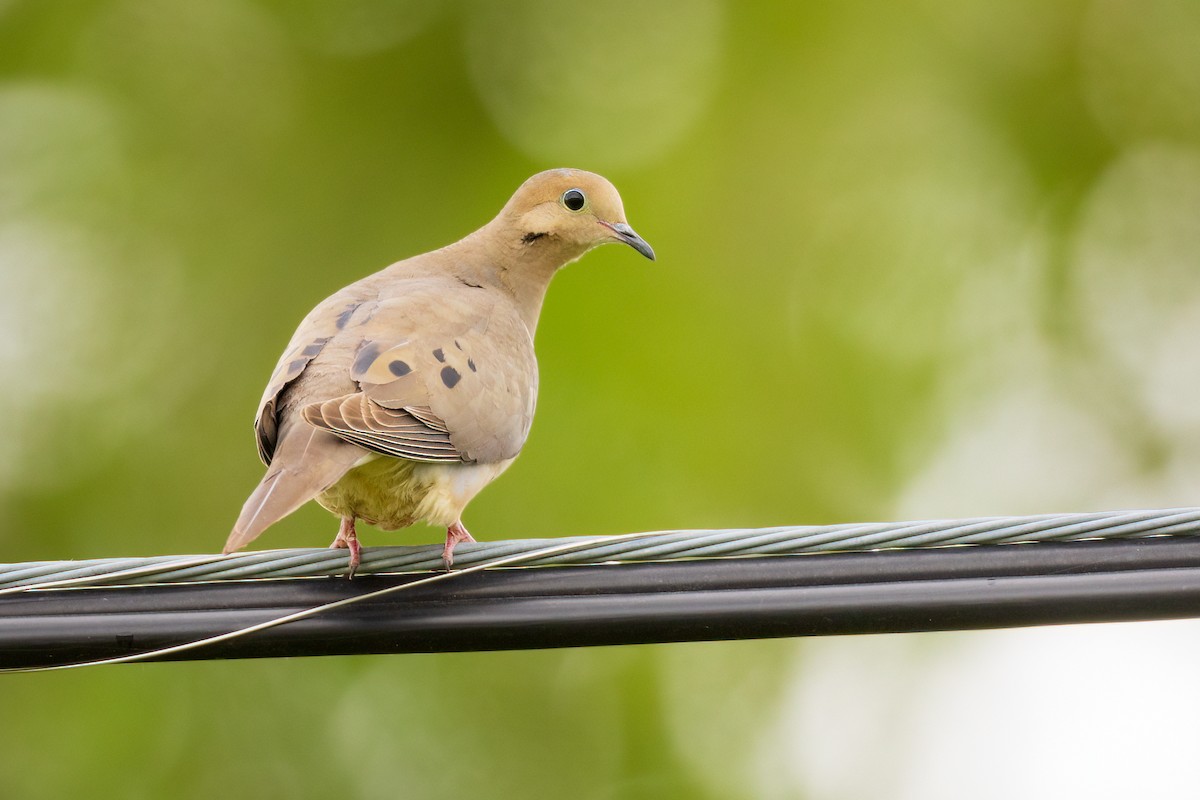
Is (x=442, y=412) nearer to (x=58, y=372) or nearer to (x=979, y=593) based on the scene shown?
(x=979, y=593)

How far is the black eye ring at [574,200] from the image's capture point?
227 inches

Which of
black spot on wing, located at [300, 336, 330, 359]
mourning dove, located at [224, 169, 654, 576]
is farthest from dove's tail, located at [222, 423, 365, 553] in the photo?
black spot on wing, located at [300, 336, 330, 359]

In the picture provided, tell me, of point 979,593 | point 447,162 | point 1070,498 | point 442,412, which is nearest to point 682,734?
point 1070,498

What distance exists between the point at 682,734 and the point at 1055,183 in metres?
5.44

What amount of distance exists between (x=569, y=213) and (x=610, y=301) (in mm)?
4493

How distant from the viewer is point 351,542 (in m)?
3.75

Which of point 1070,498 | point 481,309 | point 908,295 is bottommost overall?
point 481,309

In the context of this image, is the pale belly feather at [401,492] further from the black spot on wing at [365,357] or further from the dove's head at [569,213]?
the dove's head at [569,213]

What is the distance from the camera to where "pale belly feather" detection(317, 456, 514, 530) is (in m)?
4.14

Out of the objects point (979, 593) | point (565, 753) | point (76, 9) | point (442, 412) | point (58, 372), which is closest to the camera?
point (979, 593)

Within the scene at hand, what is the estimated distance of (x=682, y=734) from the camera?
996 centimetres

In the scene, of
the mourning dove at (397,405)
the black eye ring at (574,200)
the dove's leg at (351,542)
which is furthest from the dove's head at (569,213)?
the dove's leg at (351,542)

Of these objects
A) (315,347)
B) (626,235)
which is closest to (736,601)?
(315,347)

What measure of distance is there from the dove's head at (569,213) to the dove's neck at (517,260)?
0.6 inches
